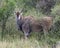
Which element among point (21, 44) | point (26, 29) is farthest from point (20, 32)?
point (21, 44)

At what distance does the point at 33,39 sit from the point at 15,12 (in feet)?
5.70

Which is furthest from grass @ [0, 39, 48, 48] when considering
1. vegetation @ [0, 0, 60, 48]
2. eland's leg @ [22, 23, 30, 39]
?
eland's leg @ [22, 23, 30, 39]

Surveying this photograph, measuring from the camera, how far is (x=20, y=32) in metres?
13.4

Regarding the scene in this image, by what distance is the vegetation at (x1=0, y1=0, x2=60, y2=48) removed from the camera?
1157cm

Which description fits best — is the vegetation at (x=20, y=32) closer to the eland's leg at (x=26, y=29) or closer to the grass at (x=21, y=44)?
the grass at (x=21, y=44)

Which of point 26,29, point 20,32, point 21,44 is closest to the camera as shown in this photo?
point 21,44

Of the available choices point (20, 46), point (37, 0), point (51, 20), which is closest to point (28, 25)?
point (51, 20)

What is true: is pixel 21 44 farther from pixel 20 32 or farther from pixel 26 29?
pixel 20 32

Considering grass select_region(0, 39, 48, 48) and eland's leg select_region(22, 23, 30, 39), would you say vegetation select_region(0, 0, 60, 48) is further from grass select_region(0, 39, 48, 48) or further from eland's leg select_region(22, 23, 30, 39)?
eland's leg select_region(22, 23, 30, 39)

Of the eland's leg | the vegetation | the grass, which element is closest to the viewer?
the grass

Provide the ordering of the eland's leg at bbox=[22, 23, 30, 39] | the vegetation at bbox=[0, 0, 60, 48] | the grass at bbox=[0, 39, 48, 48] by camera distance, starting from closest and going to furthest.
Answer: the grass at bbox=[0, 39, 48, 48]
the vegetation at bbox=[0, 0, 60, 48]
the eland's leg at bbox=[22, 23, 30, 39]

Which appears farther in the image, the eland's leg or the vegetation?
the eland's leg

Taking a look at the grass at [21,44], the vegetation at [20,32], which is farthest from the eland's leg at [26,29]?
the grass at [21,44]

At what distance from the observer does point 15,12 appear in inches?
520
